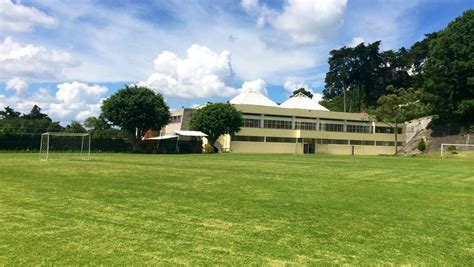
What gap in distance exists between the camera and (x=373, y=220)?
10.5 m

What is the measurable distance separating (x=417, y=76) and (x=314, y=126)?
943 inches

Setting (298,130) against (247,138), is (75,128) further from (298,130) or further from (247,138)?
(298,130)

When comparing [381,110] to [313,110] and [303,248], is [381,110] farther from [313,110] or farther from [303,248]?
[303,248]

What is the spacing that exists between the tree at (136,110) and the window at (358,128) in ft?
137

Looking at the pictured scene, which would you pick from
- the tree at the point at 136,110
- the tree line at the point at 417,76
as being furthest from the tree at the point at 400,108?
the tree at the point at 136,110

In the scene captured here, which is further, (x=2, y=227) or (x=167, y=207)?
(x=167, y=207)

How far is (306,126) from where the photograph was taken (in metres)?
86.7

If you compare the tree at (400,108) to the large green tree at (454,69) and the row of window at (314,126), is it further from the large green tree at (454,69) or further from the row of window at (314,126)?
the row of window at (314,126)

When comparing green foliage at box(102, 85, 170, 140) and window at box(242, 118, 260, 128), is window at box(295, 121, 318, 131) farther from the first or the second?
green foliage at box(102, 85, 170, 140)

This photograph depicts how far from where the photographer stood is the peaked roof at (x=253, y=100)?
88.2 meters

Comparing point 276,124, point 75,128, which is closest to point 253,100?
point 276,124


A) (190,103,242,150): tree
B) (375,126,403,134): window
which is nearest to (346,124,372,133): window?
(375,126,403,134): window

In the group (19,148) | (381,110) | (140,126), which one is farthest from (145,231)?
(381,110)

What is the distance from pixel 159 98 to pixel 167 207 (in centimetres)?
5310
